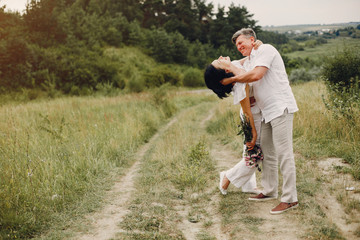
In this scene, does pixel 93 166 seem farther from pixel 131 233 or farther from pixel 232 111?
pixel 232 111

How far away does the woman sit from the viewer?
322cm

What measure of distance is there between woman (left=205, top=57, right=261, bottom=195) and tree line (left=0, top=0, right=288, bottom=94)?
1679cm

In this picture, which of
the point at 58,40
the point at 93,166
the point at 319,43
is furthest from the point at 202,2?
the point at 93,166

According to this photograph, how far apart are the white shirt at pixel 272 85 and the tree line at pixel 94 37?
17.2 m

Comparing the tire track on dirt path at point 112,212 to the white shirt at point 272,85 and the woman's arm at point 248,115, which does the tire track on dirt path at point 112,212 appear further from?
the white shirt at point 272,85

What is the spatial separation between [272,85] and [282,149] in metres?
0.82

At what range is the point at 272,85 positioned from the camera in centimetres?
320

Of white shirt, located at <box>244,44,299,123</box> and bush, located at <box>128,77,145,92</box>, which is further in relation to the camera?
bush, located at <box>128,77,145,92</box>

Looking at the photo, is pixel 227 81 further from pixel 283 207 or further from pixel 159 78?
pixel 159 78

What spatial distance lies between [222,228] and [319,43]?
32.2ft

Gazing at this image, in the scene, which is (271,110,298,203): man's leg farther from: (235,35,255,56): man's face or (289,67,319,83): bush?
(289,67,319,83): bush

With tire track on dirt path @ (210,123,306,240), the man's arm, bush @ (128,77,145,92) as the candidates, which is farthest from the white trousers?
bush @ (128,77,145,92)

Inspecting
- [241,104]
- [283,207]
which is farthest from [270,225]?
[241,104]

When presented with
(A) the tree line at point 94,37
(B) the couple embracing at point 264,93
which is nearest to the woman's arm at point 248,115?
(B) the couple embracing at point 264,93
